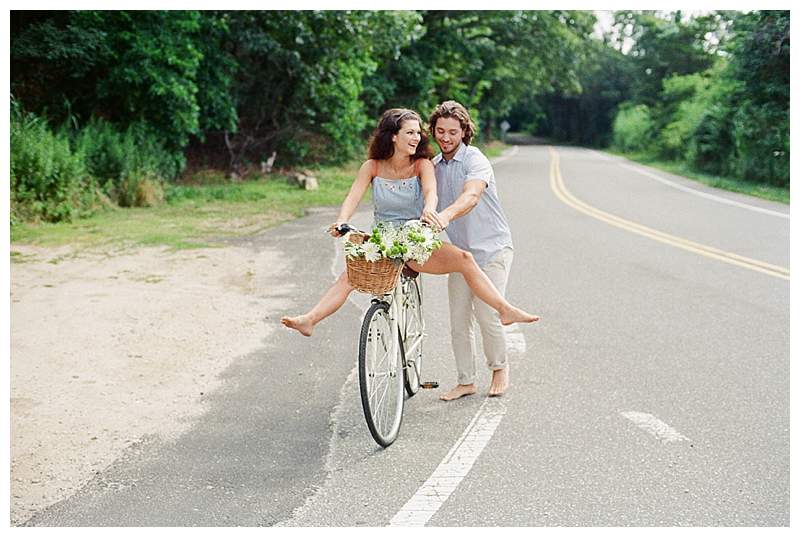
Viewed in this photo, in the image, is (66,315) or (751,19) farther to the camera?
(751,19)

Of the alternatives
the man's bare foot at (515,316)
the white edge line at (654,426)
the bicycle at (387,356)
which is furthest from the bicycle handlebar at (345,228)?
the white edge line at (654,426)

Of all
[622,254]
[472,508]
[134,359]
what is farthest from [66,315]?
[622,254]

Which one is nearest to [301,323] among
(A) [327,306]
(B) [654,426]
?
(A) [327,306]

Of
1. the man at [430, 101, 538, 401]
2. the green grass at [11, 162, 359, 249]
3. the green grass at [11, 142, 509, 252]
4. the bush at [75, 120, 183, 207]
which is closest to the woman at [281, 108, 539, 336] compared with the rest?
the man at [430, 101, 538, 401]

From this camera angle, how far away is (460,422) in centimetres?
585

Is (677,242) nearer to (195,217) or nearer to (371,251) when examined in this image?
(195,217)

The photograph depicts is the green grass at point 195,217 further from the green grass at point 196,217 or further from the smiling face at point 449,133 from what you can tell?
the smiling face at point 449,133

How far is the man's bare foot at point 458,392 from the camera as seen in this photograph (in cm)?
630

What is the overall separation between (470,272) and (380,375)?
0.84 m

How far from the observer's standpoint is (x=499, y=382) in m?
6.44

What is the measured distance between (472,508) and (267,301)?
5.27 metres

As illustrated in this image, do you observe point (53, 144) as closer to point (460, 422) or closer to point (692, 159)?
point (460, 422)

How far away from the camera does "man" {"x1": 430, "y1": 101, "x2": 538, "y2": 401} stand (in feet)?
19.0

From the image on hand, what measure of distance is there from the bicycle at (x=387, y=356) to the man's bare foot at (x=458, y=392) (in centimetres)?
13
